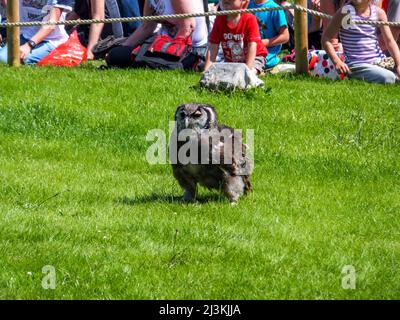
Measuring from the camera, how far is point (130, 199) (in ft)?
27.8

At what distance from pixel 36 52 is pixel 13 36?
88cm

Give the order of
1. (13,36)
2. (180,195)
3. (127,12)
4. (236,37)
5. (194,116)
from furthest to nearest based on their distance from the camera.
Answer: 1. (127,12)
2. (13,36)
3. (236,37)
4. (180,195)
5. (194,116)

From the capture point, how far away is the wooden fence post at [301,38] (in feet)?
41.5

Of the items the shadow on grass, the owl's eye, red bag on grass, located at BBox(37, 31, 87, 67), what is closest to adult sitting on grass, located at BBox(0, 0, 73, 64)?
red bag on grass, located at BBox(37, 31, 87, 67)

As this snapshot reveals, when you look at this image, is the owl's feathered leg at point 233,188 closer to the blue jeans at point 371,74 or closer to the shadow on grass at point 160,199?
the shadow on grass at point 160,199

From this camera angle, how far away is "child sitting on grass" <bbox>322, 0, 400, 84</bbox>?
41.3 ft

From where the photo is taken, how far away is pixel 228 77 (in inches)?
458

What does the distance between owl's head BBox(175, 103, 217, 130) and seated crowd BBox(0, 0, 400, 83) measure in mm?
4643

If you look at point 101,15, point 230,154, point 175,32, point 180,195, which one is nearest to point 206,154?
point 230,154

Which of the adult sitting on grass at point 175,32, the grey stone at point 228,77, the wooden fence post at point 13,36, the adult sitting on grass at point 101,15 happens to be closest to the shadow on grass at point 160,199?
the grey stone at point 228,77

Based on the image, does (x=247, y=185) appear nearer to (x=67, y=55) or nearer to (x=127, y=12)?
(x=67, y=55)

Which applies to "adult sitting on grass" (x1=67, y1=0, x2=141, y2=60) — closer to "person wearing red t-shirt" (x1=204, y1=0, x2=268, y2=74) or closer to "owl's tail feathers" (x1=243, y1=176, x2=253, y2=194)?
"person wearing red t-shirt" (x1=204, y1=0, x2=268, y2=74)

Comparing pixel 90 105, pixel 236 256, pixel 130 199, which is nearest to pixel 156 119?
pixel 90 105

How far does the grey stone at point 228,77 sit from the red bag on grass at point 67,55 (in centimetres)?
310
